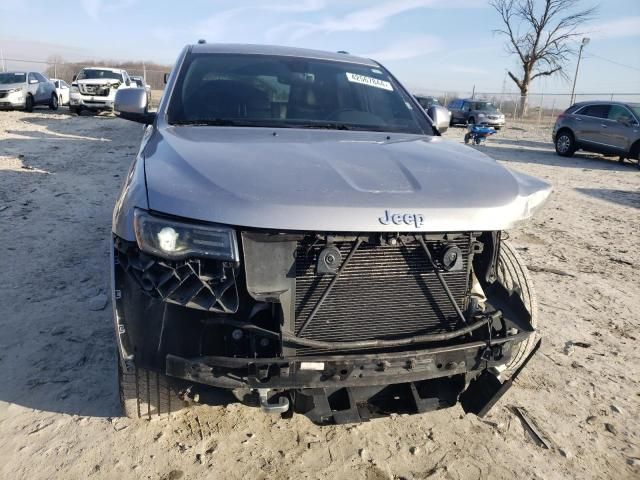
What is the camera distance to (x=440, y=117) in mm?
3484

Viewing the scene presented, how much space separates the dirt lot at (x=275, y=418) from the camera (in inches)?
88.0

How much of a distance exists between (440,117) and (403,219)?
192 cm

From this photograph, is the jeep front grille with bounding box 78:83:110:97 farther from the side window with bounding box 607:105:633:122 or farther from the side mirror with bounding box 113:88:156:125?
the side mirror with bounding box 113:88:156:125

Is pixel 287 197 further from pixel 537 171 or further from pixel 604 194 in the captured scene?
pixel 537 171

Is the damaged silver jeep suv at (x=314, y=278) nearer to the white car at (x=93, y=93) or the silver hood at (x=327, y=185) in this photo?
the silver hood at (x=327, y=185)

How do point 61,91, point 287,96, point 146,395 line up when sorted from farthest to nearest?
point 61,91
point 287,96
point 146,395

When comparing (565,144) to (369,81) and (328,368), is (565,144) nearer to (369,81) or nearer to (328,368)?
(369,81)

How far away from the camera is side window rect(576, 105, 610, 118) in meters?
13.8

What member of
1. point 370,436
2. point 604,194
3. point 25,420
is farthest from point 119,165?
point 604,194

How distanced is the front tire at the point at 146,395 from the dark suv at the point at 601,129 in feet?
46.1

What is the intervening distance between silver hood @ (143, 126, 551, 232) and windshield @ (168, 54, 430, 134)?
438 millimetres

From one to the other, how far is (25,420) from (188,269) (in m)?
1.34

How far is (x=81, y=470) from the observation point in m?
2.12

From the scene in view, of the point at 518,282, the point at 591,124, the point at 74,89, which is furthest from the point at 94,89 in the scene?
the point at 518,282
